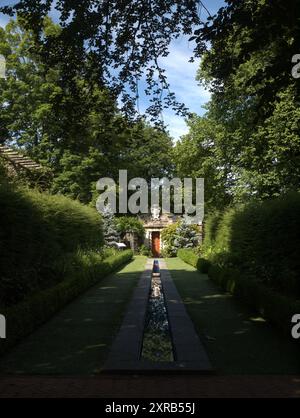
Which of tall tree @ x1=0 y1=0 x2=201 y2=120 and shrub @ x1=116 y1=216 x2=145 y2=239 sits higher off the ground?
tall tree @ x1=0 y1=0 x2=201 y2=120

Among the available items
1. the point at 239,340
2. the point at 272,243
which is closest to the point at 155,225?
the point at 272,243

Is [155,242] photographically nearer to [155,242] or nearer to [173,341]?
[155,242]

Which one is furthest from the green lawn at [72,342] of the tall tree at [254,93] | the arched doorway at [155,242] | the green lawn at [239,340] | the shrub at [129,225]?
the arched doorway at [155,242]

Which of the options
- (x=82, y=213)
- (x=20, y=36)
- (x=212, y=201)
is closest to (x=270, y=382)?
(x=82, y=213)

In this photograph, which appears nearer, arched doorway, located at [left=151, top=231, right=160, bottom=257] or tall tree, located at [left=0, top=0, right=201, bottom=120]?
tall tree, located at [left=0, top=0, right=201, bottom=120]

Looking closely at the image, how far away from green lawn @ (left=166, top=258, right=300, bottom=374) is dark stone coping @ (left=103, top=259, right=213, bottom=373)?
0.76 ft

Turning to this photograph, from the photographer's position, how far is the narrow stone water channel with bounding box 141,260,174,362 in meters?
7.38

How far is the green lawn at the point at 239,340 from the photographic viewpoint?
266 inches

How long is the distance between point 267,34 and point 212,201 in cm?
2649

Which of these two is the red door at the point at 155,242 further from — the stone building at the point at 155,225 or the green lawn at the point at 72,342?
the green lawn at the point at 72,342

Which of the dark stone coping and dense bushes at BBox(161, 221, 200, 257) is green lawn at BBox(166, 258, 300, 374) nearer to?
the dark stone coping

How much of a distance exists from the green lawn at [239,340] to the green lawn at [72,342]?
5.89ft

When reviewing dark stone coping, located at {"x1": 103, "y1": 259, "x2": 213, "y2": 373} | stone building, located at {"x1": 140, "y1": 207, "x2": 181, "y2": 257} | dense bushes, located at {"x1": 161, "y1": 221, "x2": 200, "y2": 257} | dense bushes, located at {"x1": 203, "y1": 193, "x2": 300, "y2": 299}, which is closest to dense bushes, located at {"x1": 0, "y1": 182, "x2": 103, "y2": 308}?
dark stone coping, located at {"x1": 103, "y1": 259, "x2": 213, "y2": 373}
